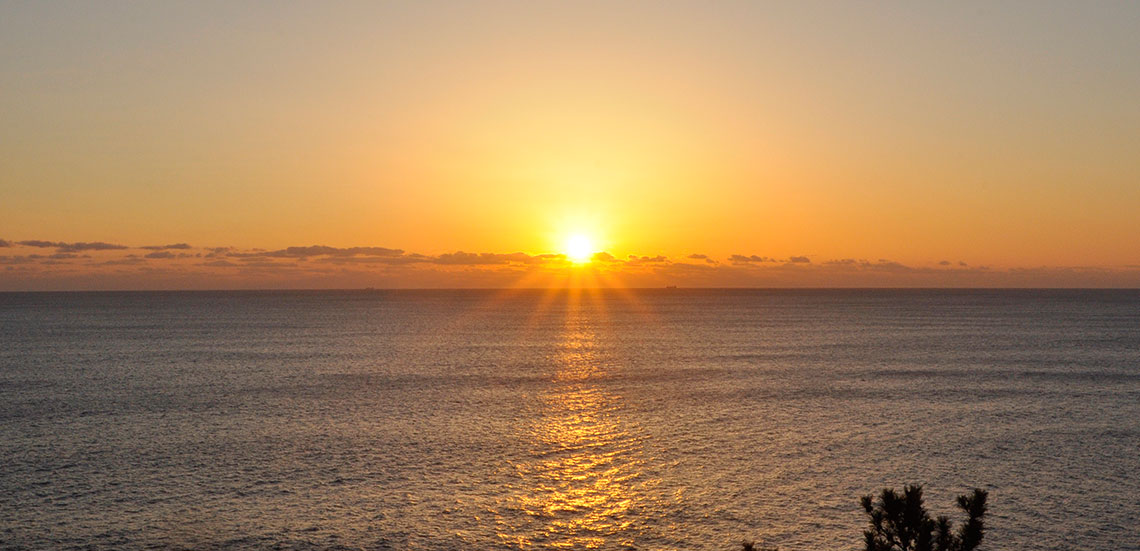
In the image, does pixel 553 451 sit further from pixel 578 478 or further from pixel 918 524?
pixel 918 524

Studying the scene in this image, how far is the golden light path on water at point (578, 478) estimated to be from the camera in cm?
3288

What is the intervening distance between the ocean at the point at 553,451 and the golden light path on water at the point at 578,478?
0.54ft

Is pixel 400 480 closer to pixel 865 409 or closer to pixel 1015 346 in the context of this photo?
pixel 865 409

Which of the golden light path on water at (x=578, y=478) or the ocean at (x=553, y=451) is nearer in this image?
the golden light path on water at (x=578, y=478)

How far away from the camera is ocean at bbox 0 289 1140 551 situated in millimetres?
33344

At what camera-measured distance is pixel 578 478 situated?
41.2 metres

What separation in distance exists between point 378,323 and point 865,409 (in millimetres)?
152986

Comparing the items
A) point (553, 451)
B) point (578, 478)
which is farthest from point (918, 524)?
point (553, 451)

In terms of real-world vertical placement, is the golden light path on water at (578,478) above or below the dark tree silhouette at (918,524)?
below

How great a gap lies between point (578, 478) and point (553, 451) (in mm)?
6283

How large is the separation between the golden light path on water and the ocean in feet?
0.54

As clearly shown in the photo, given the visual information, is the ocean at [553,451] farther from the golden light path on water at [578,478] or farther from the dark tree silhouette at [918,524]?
the dark tree silhouette at [918,524]

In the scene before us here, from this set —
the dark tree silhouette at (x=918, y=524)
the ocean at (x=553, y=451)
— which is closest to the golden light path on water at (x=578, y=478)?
the ocean at (x=553, y=451)

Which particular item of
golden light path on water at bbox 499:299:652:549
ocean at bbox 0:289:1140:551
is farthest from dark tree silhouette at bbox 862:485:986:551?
golden light path on water at bbox 499:299:652:549
